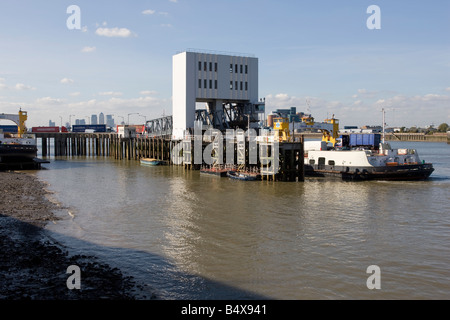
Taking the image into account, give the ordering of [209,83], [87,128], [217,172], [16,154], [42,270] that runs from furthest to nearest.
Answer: [87,128]
[209,83]
[16,154]
[217,172]
[42,270]

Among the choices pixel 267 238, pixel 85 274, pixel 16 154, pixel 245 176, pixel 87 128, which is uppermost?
pixel 87 128

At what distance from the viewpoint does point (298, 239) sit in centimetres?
2331

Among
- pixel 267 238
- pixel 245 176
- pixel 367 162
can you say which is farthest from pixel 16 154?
pixel 267 238

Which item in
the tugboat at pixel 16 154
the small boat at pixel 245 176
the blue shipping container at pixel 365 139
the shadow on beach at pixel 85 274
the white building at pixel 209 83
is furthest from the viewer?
the white building at pixel 209 83

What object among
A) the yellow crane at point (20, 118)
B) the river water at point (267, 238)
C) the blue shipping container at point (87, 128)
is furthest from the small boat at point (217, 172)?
the blue shipping container at point (87, 128)

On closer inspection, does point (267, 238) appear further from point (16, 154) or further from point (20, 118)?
point (20, 118)

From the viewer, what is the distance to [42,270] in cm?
1712

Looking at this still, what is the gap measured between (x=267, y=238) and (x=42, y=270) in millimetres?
11589

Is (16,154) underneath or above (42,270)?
above

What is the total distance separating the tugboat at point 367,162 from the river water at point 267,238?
6113mm

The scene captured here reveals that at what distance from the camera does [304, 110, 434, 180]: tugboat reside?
49500 mm

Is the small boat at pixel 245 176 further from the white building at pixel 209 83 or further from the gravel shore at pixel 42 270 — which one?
the gravel shore at pixel 42 270

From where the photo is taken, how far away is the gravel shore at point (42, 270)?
14.8 meters
